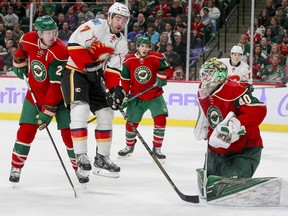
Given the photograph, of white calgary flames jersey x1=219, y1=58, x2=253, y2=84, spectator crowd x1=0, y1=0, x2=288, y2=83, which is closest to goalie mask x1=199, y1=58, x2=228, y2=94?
white calgary flames jersey x1=219, y1=58, x2=253, y2=84

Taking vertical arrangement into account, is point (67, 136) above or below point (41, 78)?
below

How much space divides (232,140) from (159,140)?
2527mm

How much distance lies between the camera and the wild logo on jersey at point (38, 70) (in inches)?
192

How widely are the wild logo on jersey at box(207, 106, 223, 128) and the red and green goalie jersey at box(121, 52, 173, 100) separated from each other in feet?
7.90

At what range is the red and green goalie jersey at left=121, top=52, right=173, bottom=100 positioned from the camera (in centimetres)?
683

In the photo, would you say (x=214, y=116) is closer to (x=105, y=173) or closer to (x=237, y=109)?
(x=237, y=109)

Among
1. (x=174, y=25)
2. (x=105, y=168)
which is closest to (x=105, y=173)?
(x=105, y=168)

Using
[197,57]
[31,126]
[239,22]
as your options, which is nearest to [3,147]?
[31,126]

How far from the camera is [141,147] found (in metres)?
7.63

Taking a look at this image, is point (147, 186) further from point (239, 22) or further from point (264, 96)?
point (239, 22)

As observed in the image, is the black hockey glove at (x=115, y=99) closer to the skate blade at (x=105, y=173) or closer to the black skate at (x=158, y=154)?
the skate blade at (x=105, y=173)

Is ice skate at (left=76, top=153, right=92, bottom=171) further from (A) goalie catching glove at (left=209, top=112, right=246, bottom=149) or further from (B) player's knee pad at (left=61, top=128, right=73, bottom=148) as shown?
(A) goalie catching glove at (left=209, top=112, right=246, bottom=149)

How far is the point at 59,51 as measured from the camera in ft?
16.1

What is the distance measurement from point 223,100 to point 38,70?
50.2 inches
